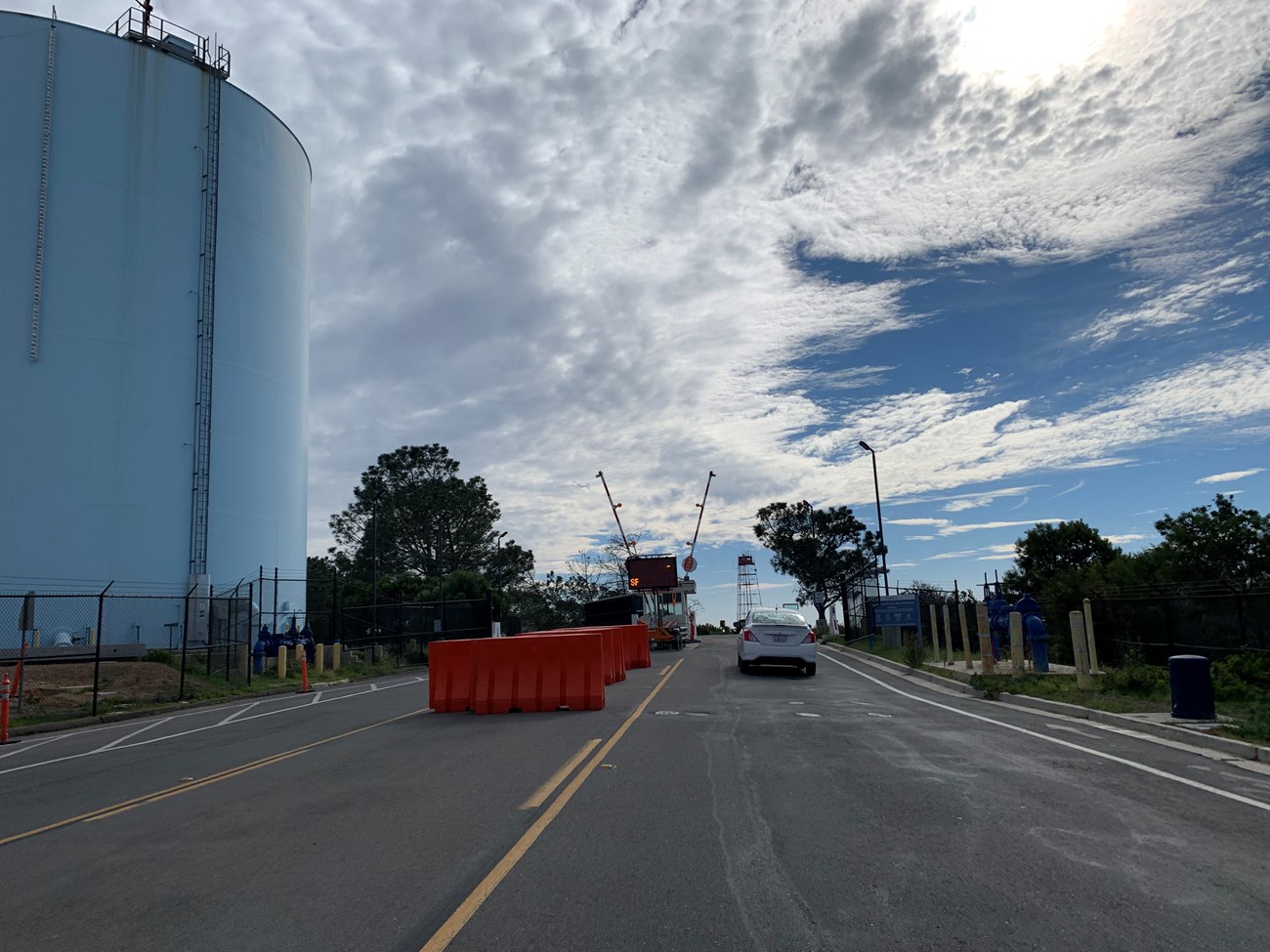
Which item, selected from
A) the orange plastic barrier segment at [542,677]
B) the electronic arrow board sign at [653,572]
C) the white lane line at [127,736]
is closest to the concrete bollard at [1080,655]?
the orange plastic barrier segment at [542,677]

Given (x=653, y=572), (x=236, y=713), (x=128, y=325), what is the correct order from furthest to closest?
1. (x=653, y=572)
2. (x=128, y=325)
3. (x=236, y=713)

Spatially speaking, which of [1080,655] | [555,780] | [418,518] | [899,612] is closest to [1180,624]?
[1080,655]

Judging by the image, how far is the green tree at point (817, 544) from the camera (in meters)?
73.4

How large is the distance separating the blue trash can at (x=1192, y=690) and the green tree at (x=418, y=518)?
55.6m

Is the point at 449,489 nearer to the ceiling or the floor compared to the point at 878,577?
nearer to the ceiling

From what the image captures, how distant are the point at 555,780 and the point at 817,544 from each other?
67195 mm

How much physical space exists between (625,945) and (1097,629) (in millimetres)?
21758

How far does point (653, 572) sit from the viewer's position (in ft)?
153

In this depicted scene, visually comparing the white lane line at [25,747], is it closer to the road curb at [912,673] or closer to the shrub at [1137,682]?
the road curb at [912,673]

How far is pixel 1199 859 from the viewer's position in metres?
5.85

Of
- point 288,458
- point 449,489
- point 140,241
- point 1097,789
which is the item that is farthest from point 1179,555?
point 449,489

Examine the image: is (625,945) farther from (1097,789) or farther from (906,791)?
(1097,789)

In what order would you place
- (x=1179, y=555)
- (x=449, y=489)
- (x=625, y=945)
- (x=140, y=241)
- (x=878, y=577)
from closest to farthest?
(x=625, y=945), (x=1179, y=555), (x=140, y=241), (x=878, y=577), (x=449, y=489)

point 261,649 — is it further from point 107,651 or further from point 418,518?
point 418,518
